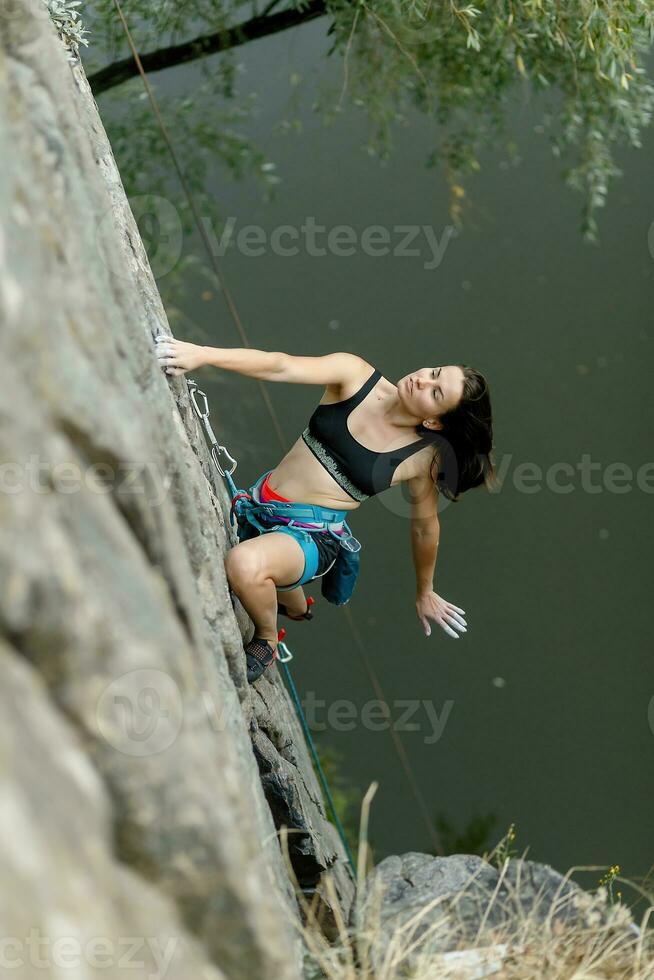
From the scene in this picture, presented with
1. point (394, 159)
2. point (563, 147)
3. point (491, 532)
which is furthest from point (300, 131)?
point (491, 532)

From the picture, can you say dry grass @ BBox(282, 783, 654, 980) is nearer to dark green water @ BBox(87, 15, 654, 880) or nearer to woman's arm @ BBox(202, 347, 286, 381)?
woman's arm @ BBox(202, 347, 286, 381)

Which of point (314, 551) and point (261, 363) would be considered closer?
point (261, 363)

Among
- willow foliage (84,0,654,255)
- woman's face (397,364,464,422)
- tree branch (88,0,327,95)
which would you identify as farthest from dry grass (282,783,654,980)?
tree branch (88,0,327,95)

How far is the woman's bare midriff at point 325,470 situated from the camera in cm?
238

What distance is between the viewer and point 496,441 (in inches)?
214

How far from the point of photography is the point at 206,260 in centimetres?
558

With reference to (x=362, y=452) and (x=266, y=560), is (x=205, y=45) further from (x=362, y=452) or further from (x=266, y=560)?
(x=266, y=560)

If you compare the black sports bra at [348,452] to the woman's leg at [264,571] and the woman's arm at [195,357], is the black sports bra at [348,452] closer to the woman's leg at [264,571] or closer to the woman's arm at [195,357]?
the woman's leg at [264,571]

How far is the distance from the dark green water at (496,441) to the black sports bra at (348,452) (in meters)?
2.92

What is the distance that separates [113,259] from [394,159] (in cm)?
435

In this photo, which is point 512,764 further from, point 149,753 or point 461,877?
point 149,753

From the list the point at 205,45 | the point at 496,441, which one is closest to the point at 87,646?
the point at 205,45

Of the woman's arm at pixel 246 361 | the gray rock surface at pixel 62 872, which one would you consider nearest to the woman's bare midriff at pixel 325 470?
the woman's arm at pixel 246 361

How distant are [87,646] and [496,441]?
464 cm
